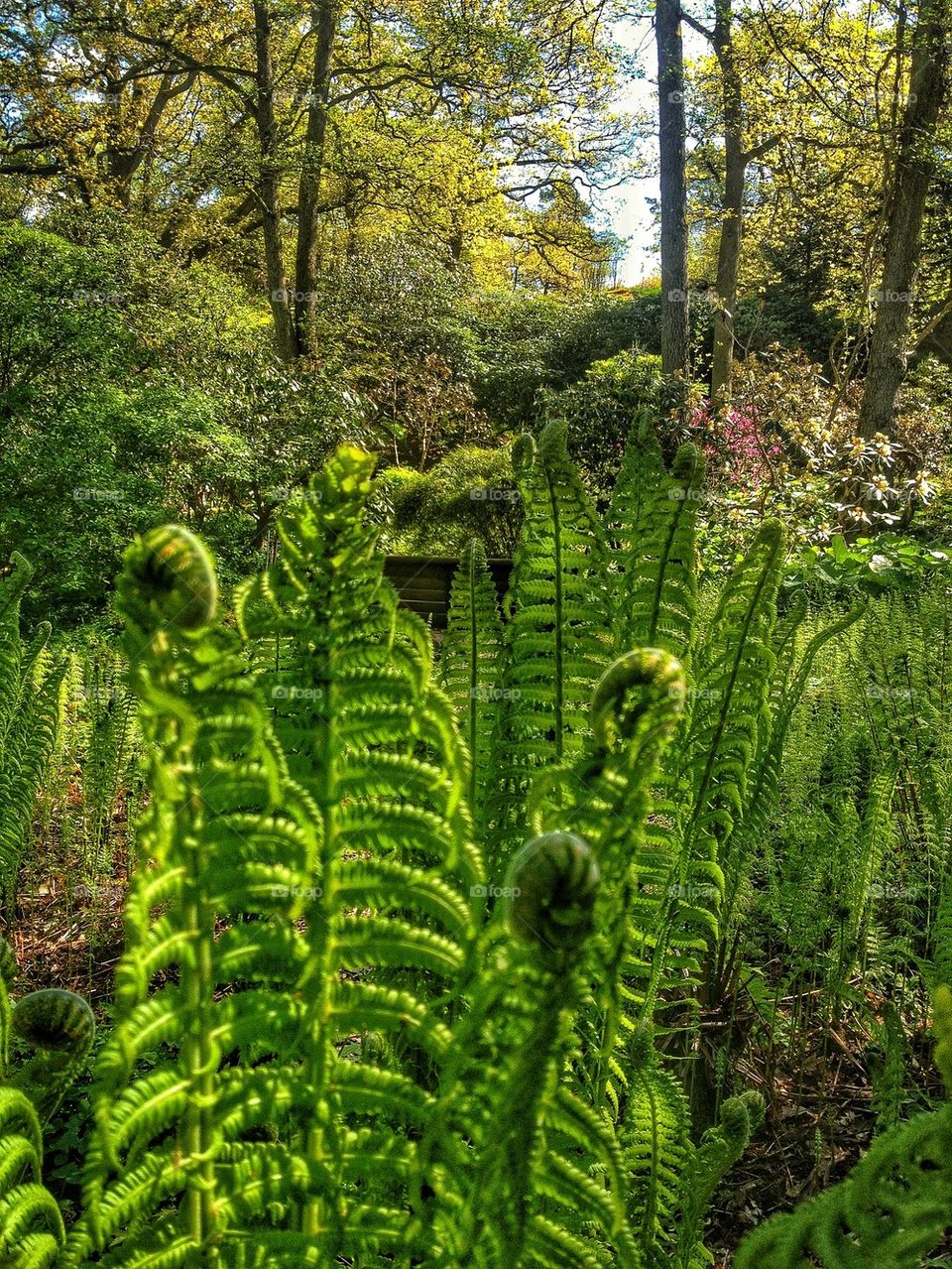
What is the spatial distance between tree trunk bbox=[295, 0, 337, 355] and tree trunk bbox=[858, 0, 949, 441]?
606 centimetres

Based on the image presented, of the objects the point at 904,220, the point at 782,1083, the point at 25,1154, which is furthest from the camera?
the point at 904,220

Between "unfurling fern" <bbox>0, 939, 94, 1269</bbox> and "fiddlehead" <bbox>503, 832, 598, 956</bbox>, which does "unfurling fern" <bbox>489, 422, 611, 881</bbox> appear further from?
"fiddlehead" <bbox>503, 832, 598, 956</bbox>

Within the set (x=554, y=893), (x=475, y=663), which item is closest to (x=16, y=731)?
(x=475, y=663)

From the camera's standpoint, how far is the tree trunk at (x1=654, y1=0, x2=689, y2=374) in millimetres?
→ 9844

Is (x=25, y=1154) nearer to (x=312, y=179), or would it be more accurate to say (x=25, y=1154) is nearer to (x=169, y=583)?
(x=169, y=583)

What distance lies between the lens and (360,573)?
58cm

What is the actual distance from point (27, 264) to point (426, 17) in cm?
826

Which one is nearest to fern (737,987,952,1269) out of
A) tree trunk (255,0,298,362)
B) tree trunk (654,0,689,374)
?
tree trunk (654,0,689,374)

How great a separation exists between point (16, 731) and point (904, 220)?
28.9ft

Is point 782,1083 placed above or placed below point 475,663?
below

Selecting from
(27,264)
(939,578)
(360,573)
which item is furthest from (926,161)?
(360,573)

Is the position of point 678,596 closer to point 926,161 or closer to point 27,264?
point 27,264

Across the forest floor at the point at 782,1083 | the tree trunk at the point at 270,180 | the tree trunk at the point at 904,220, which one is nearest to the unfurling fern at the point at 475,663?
the forest floor at the point at 782,1083

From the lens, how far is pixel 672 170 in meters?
9.95
